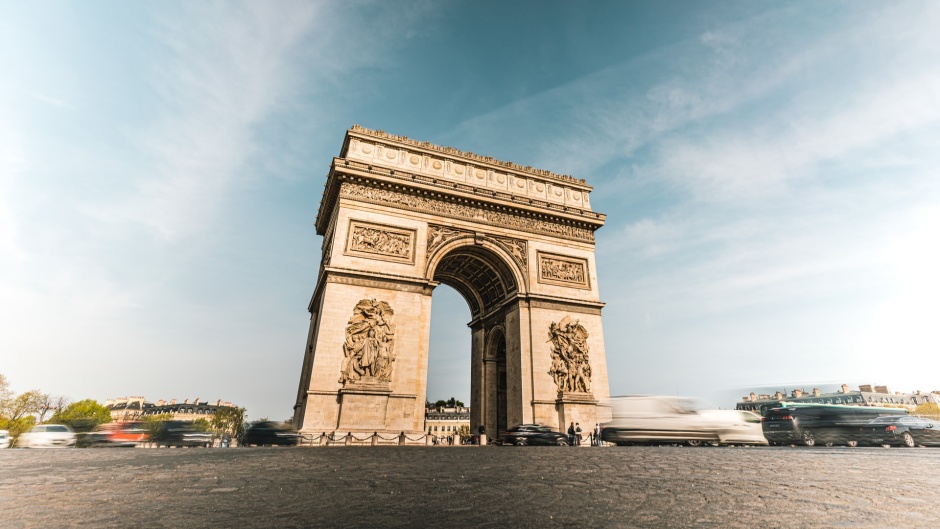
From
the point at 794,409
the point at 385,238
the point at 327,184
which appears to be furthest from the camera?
the point at 327,184

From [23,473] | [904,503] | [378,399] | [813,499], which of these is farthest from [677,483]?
[378,399]

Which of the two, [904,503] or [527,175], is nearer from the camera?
[904,503]

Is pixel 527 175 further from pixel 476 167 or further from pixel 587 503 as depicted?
pixel 587 503

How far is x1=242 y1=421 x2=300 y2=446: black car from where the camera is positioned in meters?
14.4

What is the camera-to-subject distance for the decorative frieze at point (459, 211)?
742 inches

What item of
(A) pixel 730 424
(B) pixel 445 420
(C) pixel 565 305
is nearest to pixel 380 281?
(C) pixel 565 305

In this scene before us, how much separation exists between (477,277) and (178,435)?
14.2 meters

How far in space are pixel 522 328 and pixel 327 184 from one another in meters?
11.3

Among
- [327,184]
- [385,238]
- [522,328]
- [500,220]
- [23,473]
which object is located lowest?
[23,473]

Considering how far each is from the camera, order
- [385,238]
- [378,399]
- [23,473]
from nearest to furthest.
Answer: [23,473]
[378,399]
[385,238]

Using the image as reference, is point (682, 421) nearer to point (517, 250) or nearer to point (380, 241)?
point (517, 250)

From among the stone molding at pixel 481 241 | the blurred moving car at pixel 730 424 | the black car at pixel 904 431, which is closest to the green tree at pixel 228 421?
the stone molding at pixel 481 241

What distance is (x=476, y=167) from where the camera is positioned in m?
21.8

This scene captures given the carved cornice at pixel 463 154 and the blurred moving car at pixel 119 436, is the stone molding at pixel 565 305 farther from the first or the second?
the blurred moving car at pixel 119 436
